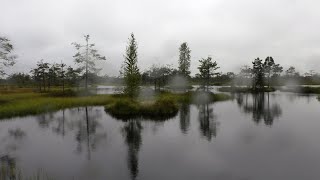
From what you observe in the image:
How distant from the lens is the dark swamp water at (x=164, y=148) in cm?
1903

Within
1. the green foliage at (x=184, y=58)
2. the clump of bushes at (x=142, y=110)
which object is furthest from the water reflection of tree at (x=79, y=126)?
the green foliage at (x=184, y=58)

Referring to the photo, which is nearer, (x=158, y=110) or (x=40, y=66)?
(x=158, y=110)

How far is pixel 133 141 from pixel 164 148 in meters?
4.28

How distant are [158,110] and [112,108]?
27.9 ft

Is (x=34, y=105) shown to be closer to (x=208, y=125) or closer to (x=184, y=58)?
(x=208, y=125)

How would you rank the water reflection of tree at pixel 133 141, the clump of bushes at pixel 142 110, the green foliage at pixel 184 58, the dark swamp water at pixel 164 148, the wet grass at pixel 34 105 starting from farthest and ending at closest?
the green foliage at pixel 184 58, the clump of bushes at pixel 142 110, the wet grass at pixel 34 105, the water reflection of tree at pixel 133 141, the dark swamp water at pixel 164 148

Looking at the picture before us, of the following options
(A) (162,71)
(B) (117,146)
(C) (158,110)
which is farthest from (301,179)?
(A) (162,71)

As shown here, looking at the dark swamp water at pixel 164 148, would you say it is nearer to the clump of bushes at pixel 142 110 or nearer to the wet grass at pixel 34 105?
the clump of bushes at pixel 142 110

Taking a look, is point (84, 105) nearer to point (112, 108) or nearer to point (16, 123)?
point (112, 108)

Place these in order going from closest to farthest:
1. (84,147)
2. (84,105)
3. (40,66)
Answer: (84,147)
(84,105)
(40,66)

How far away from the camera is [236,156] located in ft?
74.0

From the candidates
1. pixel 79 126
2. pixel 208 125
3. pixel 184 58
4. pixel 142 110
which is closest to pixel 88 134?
pixel 79 126

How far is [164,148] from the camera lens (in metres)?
25.0

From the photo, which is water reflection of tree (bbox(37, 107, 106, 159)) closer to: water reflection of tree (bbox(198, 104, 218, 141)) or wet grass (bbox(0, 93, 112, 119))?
wet grass (bbox(0, 93, 112, 119))
